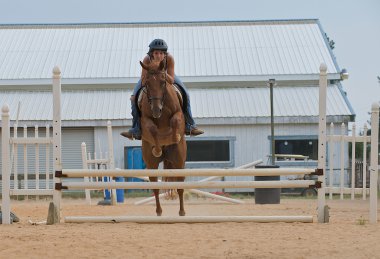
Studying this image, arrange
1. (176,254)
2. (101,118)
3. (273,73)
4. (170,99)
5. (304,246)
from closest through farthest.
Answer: (176,254), (304,246), (170,99), (101,118), (273,73)

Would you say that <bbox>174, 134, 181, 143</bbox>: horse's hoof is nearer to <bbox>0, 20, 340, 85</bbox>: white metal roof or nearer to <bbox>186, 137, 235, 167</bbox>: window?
<bbox>186, 137, 235, 167</bbox>: window

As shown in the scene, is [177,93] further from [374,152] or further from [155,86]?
[374,152]

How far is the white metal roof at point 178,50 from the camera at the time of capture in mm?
30984

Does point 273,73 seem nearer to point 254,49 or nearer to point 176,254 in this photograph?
point 254,49

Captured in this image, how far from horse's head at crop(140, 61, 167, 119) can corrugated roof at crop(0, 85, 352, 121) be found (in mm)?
18568

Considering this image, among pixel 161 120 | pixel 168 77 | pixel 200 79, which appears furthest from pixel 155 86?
pixel 200 79

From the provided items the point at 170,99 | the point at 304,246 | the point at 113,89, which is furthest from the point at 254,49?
the point at 304,246

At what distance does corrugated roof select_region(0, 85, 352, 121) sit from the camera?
28.3 meters

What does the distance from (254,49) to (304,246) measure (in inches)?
1054

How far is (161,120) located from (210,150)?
18308mm

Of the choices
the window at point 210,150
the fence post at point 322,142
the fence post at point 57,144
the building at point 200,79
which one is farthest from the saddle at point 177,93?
the window at point 210,150

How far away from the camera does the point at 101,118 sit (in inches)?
1107

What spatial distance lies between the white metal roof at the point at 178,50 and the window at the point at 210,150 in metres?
3.44

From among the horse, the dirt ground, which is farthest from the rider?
the dirt ground
